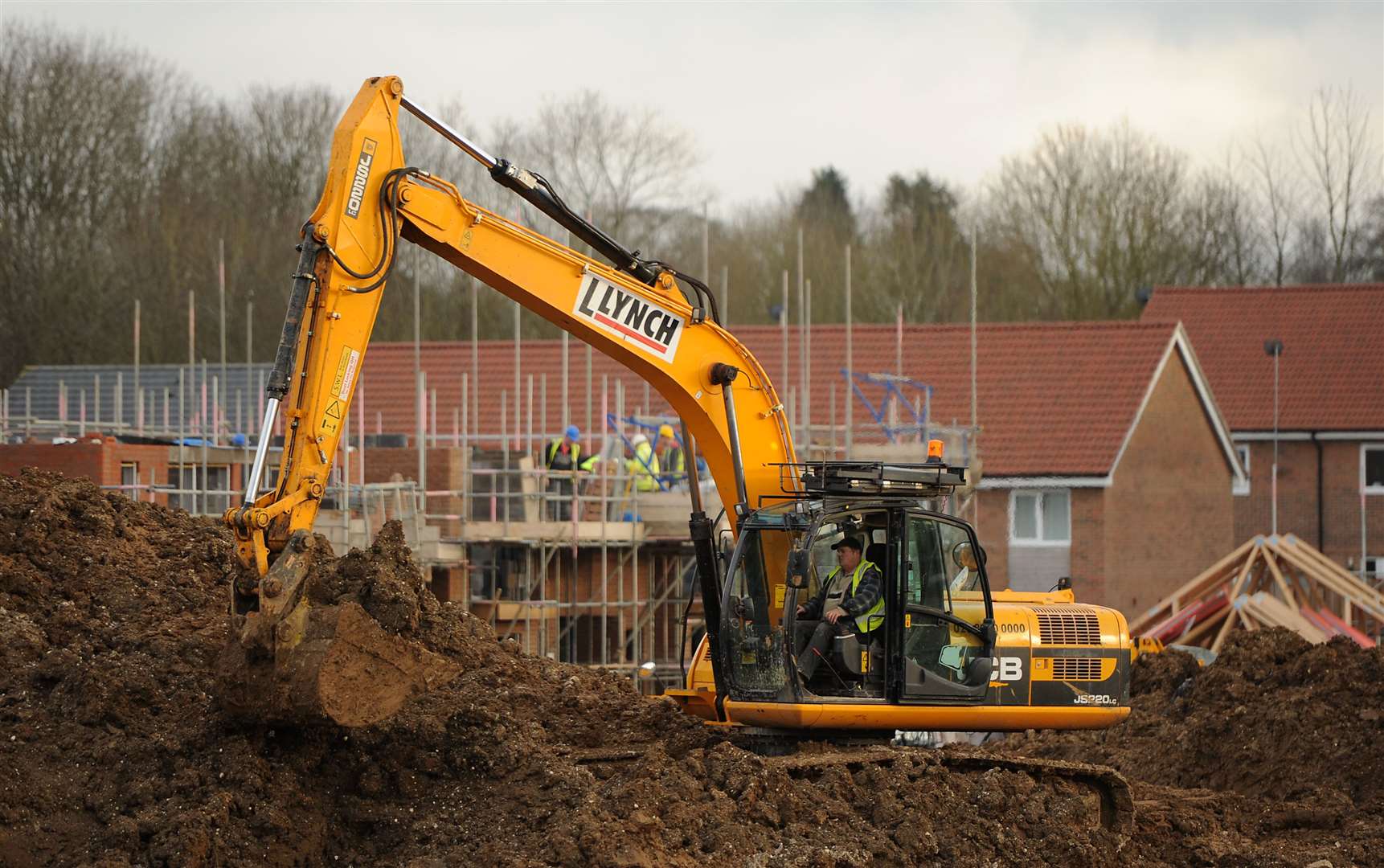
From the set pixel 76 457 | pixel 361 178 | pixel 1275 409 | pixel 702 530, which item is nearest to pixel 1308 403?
pixel 1275 409

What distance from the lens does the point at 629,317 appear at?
1075cm

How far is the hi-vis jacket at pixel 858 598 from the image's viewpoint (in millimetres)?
10422

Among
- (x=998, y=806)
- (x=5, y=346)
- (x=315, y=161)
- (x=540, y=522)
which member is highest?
(x=315, y=161)

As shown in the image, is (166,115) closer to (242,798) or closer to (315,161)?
(315,161)

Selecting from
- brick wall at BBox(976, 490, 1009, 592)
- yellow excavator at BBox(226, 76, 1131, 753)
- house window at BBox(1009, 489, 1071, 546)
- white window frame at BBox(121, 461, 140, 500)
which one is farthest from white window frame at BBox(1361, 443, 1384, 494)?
white window frame at BBox(121, 461, 140, 500)

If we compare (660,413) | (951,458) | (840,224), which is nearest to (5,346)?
(660,413)

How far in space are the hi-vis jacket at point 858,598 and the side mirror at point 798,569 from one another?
497 millimetres

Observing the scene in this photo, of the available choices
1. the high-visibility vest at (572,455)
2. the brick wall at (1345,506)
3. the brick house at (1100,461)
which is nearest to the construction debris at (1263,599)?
the brick house at (1100,461)

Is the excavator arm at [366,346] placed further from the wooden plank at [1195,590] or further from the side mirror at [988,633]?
the wooden plank at [1195,590]

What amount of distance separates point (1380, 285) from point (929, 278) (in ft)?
42.8

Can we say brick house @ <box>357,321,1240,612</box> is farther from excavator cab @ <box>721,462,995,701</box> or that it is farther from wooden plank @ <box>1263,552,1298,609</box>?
excavator cab @ <box>721,462,995,701</box>

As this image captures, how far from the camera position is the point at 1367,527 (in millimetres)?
37219

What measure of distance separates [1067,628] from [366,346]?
5006 millimetres

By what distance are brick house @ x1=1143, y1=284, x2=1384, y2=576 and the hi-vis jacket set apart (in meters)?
28.4
